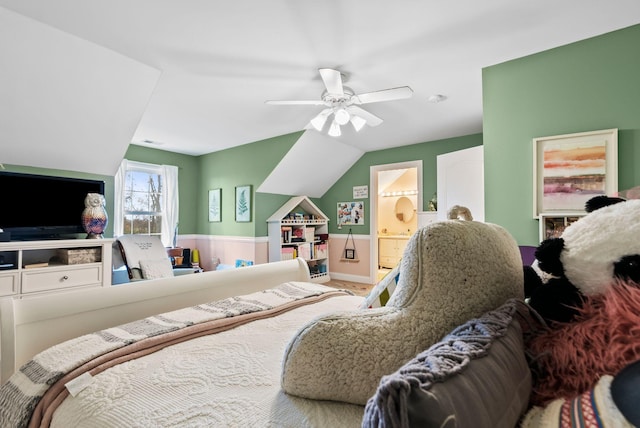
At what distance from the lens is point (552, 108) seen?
7.55ft

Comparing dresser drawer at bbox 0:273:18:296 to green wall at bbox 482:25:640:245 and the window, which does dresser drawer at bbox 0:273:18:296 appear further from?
green wall at bbox 482:25:640:245

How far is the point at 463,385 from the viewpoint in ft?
1.35

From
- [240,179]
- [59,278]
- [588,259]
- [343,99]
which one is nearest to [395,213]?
[240,179]

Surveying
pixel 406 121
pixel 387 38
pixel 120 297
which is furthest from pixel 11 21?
pixel 406 121

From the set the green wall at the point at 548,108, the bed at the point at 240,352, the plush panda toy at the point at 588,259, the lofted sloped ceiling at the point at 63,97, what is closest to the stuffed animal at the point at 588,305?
the plush panda toy at the point at 588,259

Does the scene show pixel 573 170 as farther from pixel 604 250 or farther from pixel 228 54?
pixel 228 54

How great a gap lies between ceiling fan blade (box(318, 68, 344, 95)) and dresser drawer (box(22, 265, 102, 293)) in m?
2.80

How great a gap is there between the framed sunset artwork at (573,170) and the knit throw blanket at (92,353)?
208 cm

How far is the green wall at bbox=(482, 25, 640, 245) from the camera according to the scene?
6.75 feet

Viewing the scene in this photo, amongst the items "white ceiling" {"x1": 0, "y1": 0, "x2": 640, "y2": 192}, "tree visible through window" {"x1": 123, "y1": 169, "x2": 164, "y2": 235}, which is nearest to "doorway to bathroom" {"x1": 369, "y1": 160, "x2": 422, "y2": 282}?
"white ceiling" {"x1": 0, "y1": 0, "x2": 640, "y2": 192}

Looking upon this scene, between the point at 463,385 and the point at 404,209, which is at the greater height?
the point at 404,209

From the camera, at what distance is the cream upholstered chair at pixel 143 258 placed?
3455mm

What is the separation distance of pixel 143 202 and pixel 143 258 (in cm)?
163

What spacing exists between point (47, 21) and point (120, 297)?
6.31ft
